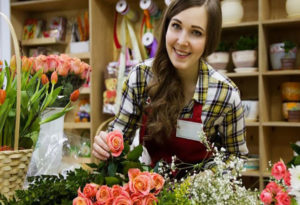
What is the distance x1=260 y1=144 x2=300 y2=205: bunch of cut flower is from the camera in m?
0.63

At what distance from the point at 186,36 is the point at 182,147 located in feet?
1.43

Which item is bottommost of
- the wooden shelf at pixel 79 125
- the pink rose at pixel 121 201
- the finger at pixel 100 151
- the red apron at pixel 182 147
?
the wooden shelf at pixel 79 125

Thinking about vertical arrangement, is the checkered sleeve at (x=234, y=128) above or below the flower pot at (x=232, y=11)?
below

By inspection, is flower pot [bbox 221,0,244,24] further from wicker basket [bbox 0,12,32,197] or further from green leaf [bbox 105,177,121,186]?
green leaf [bbox 105,177,121,186]

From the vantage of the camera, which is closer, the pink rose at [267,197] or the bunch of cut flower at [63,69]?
the pink rose at [267,197]

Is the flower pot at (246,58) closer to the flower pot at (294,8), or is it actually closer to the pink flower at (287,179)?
the flower pot at (294,8)

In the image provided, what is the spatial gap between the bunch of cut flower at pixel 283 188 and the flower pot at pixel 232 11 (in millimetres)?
1801

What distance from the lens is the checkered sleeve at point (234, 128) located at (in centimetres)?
133

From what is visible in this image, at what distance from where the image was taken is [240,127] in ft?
4.42

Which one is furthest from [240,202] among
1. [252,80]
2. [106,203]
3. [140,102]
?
[252,80]

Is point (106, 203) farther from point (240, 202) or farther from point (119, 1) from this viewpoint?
point (119, 1)

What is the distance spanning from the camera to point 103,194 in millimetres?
564

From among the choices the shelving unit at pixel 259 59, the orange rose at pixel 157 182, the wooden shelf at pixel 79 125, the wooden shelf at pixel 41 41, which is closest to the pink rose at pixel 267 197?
the orange rose at pixel 157 182

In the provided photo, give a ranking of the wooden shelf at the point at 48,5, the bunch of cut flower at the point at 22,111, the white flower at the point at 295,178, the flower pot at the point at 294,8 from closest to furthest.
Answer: the white flower at the point at 295,178, the bunch of cut flower at the point at 22,111, the flower pot at the point at 294,8, the wooden shelf at the point at 48,5
